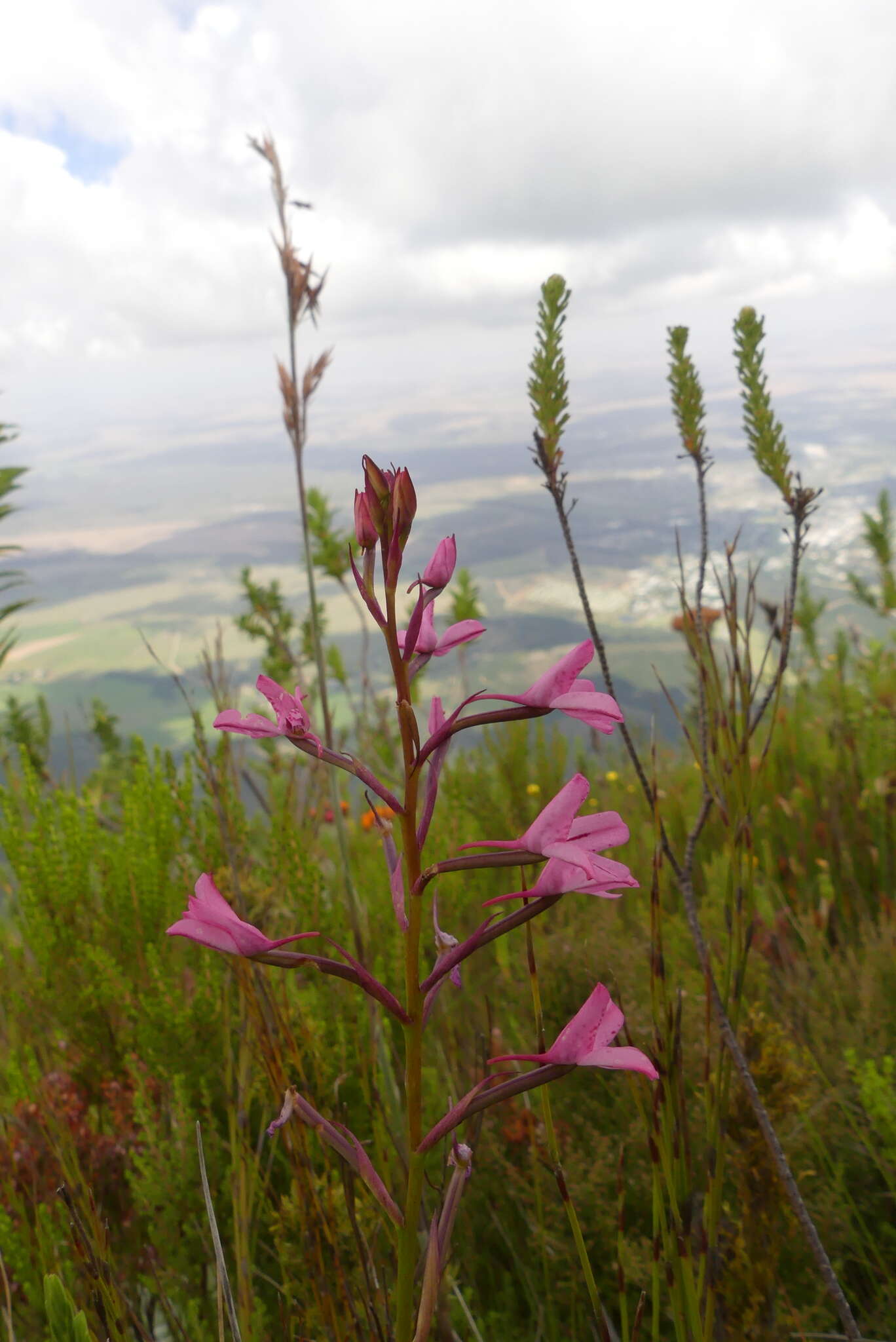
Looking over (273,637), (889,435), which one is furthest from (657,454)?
(273,637)

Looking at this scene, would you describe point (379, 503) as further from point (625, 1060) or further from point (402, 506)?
point (625, 1060)

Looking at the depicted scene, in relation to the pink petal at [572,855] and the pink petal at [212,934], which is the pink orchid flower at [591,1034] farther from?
the pink petal at [212,934]

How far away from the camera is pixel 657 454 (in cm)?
5734

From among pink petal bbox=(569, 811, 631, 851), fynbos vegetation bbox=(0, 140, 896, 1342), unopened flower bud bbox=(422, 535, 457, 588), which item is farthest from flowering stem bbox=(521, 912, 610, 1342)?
unopened flower bud bbox=(422, 535, 457, 588)

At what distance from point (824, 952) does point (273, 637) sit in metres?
3.04

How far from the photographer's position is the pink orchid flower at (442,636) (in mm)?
874

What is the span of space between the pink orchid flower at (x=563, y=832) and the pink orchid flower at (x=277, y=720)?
20 cm

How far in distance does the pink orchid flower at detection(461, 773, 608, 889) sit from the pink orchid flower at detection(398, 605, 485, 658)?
21 cm

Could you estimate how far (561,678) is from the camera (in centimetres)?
77

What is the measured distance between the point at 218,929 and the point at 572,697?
0.38 meters

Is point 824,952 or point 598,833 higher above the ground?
point 598,833

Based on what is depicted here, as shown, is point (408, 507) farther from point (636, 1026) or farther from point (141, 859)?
point (141, 859)

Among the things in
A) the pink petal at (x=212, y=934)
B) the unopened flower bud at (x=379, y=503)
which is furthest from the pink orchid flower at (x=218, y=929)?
the unopened flower bud at (x=379, y=503)

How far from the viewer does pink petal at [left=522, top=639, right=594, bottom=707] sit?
751mm
